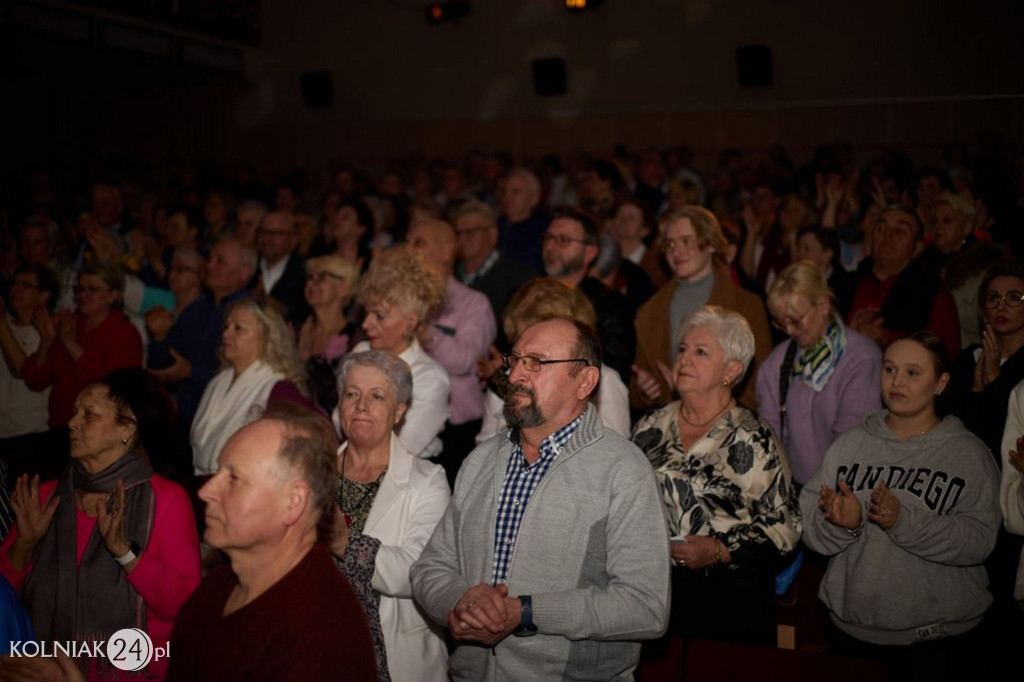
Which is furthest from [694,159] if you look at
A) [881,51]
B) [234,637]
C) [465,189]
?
[234,637]

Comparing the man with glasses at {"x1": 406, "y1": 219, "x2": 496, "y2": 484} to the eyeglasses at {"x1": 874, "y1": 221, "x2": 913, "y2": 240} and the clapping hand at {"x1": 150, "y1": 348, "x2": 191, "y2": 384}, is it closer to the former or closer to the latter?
the clapping hand at {"x1": 150, "y1": 348, "x2": 191, "y2": 384}

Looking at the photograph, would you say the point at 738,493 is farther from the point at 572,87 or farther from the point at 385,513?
the point at 572,87

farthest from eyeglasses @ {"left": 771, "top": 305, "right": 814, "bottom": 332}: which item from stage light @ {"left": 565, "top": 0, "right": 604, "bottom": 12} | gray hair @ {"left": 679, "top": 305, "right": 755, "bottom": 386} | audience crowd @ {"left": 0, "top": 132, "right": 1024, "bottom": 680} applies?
stage light @ {"left": 565, "top": 0, "right": 604, "bottom": 12}

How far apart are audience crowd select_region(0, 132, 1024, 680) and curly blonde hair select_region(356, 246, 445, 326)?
0.02 m

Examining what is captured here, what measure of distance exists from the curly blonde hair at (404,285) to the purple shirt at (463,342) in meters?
0.37

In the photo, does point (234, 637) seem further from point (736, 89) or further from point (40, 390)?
point (736, 89)

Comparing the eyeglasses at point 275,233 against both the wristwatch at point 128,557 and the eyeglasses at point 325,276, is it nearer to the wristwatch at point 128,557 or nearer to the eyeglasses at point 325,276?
the eyeglasses at point 325,276

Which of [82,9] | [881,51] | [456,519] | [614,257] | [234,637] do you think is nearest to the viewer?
[234,637]

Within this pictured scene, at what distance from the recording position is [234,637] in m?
1.88

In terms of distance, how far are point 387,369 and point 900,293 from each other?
2633 mm

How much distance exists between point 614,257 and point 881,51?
711 cm

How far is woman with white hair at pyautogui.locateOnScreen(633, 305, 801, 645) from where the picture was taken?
9.27 feet

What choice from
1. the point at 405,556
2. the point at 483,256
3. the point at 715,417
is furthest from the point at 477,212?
the point at 405,556

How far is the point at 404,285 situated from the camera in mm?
3775
